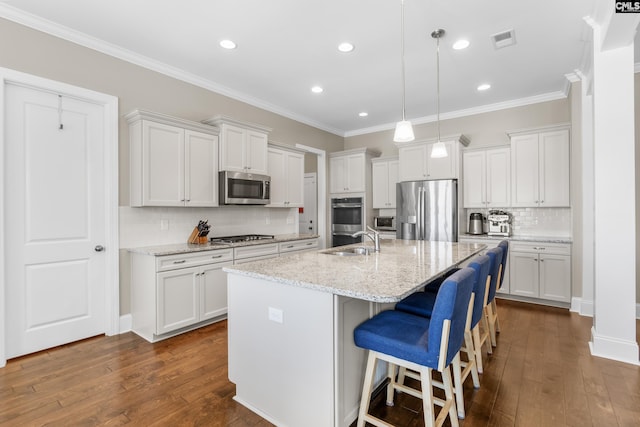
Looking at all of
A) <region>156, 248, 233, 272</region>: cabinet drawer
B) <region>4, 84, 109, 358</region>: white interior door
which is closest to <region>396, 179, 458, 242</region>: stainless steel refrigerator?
<region>156, 248, 233, 272</region>: cabinet drawer

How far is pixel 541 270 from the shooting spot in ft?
13.4

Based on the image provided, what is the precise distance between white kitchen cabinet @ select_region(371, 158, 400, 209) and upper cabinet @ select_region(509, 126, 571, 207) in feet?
5.94

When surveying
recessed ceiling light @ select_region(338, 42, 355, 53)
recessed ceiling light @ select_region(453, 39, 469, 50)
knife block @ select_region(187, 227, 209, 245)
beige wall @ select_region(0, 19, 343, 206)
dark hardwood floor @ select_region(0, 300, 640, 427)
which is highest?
recessed ceiling light @ select_region(338, 42, 355, 53)

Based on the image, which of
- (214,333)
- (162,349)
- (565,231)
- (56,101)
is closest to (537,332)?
(565,231)

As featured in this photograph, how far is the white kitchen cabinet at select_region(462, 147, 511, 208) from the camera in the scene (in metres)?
4.54

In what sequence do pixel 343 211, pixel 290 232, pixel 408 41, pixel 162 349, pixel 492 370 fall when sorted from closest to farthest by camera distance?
pixel 492 370, pixel 162 349, pixel 408 41, pixel 290 232, pixel 343 211

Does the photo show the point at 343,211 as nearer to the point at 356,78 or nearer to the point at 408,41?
the point at 356,78

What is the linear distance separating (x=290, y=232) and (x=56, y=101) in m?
3.30

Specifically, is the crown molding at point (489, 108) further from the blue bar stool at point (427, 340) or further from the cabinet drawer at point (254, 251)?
the blue bar stool at point (427, 340)

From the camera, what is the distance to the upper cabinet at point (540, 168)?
412 centimetres

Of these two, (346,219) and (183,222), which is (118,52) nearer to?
(183,222)

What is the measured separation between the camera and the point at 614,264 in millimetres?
2627

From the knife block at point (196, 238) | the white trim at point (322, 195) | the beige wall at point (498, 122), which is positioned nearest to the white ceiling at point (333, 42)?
the beige wall at point (498, 122)

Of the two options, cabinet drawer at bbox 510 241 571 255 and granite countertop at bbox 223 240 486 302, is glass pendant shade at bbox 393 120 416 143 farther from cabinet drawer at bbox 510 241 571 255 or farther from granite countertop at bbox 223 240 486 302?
cabinet drawer at bbox 510 241 571 255
